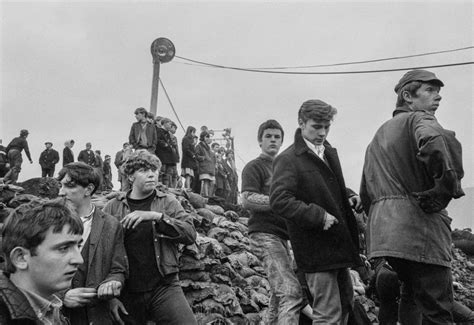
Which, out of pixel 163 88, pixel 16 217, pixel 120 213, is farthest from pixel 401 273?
pixel 163 88

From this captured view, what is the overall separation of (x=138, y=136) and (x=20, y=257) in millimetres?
10355

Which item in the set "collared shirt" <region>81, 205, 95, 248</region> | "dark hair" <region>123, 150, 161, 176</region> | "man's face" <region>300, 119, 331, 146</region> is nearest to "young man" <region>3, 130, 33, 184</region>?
"dark hair" <region>123, 150, 161, 176</region>

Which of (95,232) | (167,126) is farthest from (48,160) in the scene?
(95,232)

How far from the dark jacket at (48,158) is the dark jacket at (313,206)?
14.8 metres

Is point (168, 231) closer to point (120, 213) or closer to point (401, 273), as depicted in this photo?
point (120, 213)

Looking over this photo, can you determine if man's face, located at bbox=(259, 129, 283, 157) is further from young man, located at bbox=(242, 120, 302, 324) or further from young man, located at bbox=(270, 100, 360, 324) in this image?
young man, located at bbox=(270, 100, 360, 324)

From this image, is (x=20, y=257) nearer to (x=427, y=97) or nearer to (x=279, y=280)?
(x=279, y=280)

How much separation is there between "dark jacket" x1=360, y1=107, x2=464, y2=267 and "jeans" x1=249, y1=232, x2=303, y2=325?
35.7 inches

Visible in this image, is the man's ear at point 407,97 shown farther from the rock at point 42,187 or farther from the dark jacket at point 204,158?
the dark jacket at point 204,158

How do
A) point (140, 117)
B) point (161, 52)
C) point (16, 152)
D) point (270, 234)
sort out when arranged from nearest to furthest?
1. point (270, 234)
2. point (140, 117)
3. point (16, 152)
4. point (161, 52)

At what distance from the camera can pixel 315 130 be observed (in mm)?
3762

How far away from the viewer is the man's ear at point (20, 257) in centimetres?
207

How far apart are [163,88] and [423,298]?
17.8 m

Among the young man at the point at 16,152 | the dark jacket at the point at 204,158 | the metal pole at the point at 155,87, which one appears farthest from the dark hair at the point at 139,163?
the metal pole at the point at 155,87
